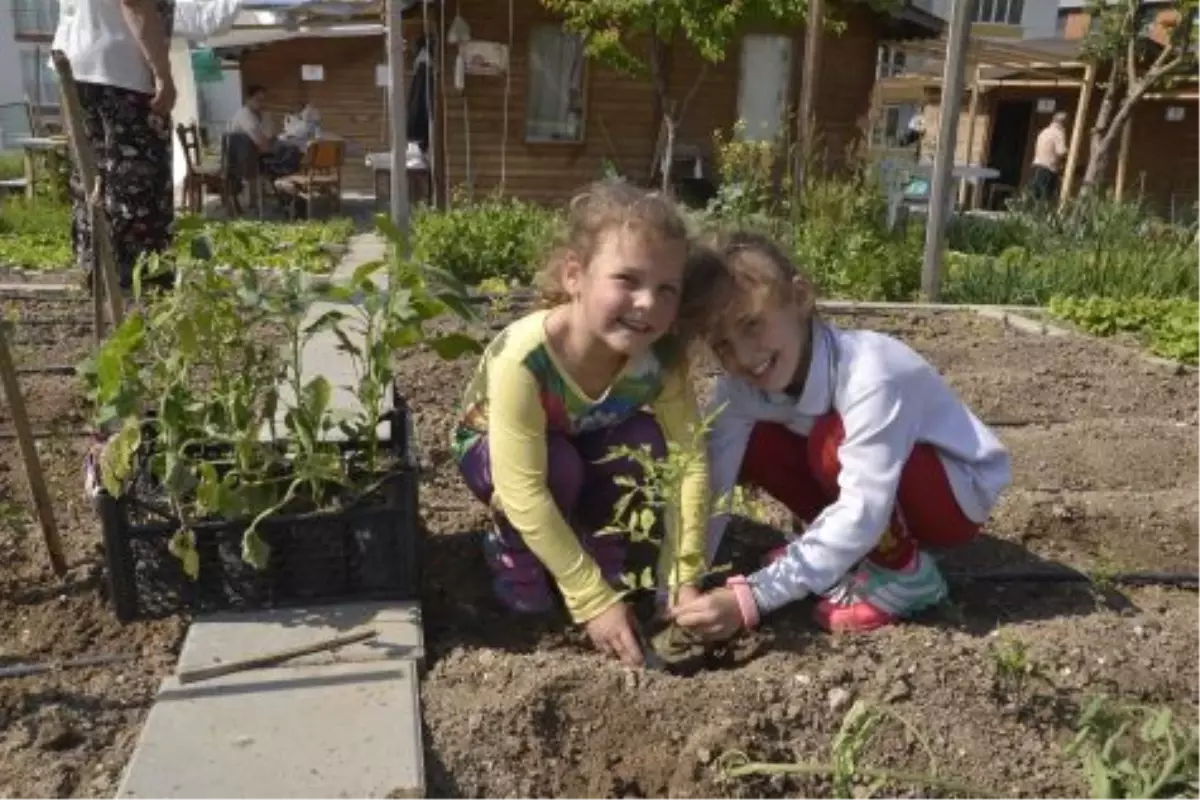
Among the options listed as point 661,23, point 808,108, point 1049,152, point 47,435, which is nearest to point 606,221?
point 47,435

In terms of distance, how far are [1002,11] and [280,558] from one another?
136ft

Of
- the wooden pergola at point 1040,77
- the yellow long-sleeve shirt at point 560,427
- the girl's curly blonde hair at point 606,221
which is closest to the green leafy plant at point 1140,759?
the yellow long-sleeve shirt at point 560,427

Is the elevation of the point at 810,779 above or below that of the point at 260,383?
below

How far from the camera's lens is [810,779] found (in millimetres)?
1809

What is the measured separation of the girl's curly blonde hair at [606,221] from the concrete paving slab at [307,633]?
30.3 inches

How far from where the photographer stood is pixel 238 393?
2.19 m

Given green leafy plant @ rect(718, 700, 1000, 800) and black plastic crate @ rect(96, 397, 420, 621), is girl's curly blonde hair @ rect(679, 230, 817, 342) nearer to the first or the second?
black plastic crate @ rect(96, 397, 420, 621)

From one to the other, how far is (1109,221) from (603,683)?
6.55 meters

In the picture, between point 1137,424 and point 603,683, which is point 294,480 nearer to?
point 603,683

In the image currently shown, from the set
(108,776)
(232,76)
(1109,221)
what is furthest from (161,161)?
(232,76)

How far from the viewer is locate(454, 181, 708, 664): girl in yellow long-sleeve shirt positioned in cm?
213

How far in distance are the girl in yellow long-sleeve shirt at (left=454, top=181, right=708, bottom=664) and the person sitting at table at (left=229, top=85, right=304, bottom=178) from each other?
11.1 meters

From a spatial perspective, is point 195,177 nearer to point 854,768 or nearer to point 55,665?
point 55,665

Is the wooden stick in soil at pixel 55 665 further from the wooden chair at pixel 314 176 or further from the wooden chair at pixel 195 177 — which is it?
the wooden chair at pixel 314 176
